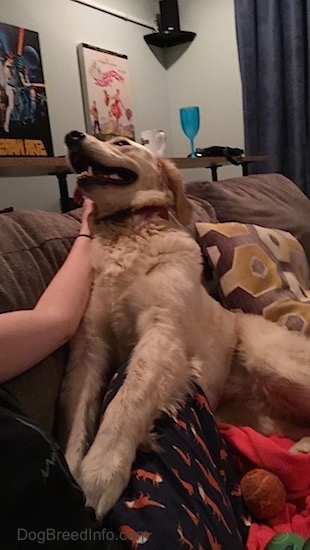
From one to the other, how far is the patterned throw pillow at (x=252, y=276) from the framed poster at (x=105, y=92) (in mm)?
1424

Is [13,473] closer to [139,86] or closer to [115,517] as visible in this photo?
[115,517]

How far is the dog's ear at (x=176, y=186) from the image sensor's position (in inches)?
68.4

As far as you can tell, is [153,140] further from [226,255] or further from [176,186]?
[176,186]

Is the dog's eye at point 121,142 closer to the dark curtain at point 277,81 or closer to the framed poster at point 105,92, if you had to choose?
the framed poster at point 105,92

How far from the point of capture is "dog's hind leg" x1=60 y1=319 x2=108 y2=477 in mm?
1285

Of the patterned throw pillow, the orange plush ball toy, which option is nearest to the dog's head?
the patterned throw pillow

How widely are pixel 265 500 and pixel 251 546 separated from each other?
11 cm

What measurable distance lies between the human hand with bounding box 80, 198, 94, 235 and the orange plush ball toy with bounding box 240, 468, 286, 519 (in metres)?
0.74

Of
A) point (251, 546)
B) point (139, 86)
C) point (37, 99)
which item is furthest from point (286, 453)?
point (139, 86)

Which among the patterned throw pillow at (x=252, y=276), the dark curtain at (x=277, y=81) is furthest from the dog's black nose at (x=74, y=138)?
the dark curtain at (x=277, y=81)

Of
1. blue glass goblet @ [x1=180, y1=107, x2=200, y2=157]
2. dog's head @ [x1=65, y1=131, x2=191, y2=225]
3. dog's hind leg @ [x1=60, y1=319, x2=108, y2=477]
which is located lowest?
dog's hind leg @ [x1=60, y1=319, x2=108, y2=477]

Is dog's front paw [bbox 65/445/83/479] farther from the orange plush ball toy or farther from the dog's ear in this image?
the dog's ear

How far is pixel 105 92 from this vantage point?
341cm

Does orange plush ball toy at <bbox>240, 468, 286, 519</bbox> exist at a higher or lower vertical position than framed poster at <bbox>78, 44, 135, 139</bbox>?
lower
